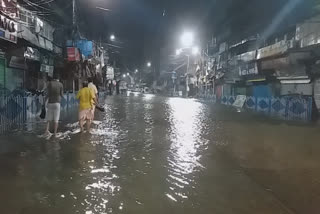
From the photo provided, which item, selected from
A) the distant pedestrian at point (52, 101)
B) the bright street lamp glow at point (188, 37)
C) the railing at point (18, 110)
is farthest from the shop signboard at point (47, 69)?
the bright street lamp glow at point (188, 37)

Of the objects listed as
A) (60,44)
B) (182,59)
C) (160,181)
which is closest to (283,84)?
(60,44)

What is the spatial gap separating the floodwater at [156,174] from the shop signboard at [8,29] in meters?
4.88

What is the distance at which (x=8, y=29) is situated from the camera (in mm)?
14008

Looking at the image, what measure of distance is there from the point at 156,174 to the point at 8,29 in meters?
10.7

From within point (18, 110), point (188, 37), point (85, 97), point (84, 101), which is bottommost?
point (18, 110)

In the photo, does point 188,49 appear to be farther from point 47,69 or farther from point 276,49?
point 47,69

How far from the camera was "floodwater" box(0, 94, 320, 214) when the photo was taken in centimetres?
497

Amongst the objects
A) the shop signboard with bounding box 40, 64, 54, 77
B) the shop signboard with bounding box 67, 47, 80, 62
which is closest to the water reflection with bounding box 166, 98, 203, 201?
the shop signboard with bounding box 40, 64, 54, 77

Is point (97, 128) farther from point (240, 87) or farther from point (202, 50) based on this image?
point (202, 50)

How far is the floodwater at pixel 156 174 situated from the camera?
4.97 metres

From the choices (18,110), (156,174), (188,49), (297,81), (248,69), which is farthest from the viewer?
(188,49)

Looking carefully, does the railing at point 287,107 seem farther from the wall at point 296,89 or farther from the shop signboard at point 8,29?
the shop signboard at point 8,29

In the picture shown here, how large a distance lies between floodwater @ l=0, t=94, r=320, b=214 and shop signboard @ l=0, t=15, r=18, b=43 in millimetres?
4879

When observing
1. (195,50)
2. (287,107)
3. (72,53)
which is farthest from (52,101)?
(195,50)
